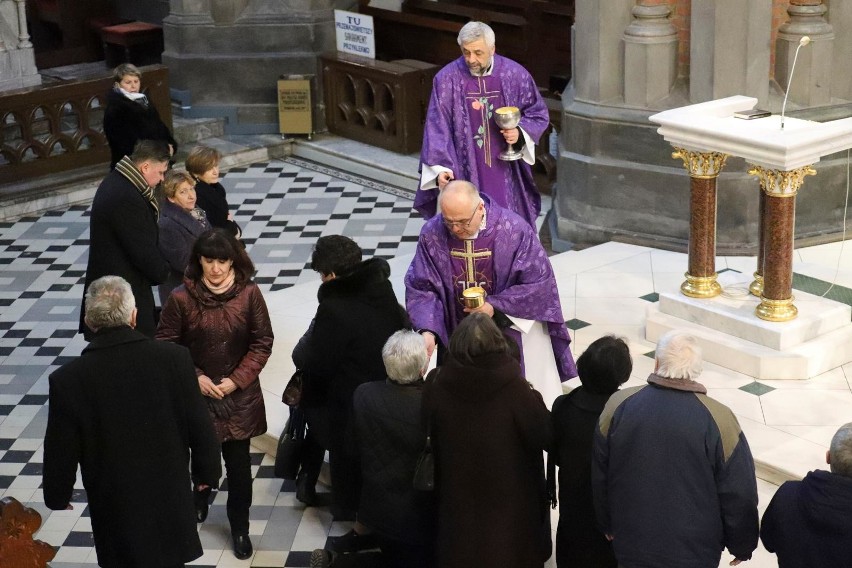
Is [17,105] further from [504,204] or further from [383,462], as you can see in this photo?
[383,462]

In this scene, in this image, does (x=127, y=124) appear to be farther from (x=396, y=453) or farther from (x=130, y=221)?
(x=396, y=453)

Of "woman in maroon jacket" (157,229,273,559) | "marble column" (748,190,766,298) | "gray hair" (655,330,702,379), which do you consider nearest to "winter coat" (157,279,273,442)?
"woman in maroon jacket" (157,229,273,559)

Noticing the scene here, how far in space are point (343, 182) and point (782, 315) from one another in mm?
5565

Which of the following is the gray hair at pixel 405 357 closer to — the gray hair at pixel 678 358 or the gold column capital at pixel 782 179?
the gray hair at pixel 678 358

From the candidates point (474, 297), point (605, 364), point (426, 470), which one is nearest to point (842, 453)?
point (605, 364)

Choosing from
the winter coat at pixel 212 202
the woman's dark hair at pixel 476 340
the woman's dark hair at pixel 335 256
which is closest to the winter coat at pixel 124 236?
the winter coat at pixel 212 202

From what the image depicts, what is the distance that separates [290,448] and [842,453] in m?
2.81

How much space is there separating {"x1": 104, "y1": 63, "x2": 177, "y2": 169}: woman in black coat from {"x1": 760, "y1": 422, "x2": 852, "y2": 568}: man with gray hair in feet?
20.3

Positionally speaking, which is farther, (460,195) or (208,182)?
(208,182)

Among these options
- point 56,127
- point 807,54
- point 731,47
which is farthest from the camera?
point 56,127

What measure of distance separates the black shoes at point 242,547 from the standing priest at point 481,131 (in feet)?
7.85

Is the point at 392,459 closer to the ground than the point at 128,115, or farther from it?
closer to the ground

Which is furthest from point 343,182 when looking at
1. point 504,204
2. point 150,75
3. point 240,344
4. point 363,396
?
point 363,396

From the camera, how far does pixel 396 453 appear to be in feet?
15.5
